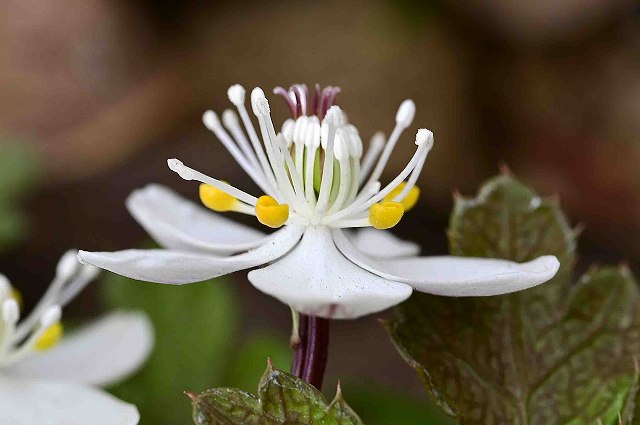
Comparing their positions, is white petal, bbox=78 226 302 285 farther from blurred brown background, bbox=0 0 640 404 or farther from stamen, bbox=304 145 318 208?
blurred brown background, bbox=0 0 640 404

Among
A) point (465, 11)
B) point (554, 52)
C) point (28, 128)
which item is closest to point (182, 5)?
point (28, 128)

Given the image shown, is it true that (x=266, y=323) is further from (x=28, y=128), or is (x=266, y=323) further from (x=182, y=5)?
(x=182, y=5)

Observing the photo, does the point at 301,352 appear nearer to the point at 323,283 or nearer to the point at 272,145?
the point at 323,283

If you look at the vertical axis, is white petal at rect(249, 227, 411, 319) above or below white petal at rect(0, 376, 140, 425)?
above

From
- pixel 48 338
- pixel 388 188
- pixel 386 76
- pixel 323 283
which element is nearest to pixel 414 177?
pixel 388 188

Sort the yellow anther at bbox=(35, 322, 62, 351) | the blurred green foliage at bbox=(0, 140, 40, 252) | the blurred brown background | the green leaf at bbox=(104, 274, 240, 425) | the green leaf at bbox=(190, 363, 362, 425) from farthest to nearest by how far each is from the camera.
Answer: the blurred brown background
the blurred green foliage at bbox=(0, 140, 40, 252)
the green leaf at bbox=(104, 274, 240, 425)
the yellow anther at bbox=(35, 322, 62, 351)
the green leaf at bbox=(190, 363, 362, 425)

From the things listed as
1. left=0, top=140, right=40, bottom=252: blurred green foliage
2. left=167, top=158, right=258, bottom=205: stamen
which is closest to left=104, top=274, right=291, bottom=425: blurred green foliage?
left=167, top=158, right=258, bottom=205: stamen
